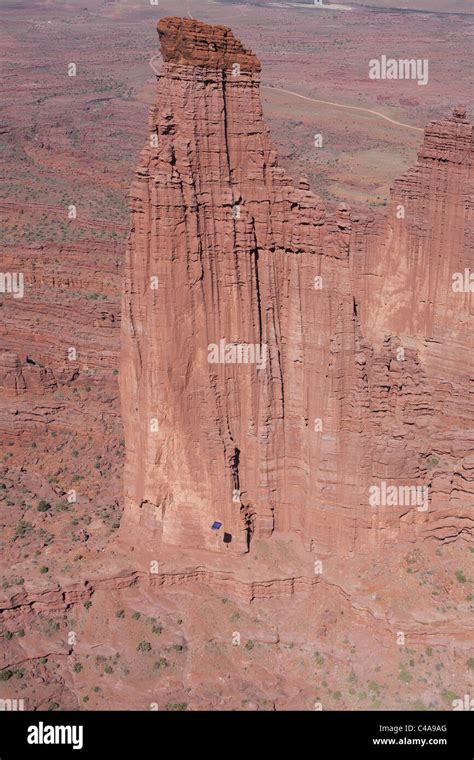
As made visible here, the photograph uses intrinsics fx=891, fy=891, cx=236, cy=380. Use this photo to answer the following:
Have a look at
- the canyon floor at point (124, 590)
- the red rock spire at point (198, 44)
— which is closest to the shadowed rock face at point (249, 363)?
the red rock spire at point (198, 44)

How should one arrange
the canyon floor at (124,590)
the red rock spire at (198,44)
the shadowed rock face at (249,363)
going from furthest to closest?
the shadowed rock face at (249,363)
the canyon floor at (124,590)
the red rock spire at (198,44)

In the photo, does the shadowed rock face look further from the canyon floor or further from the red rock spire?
the canyon floor

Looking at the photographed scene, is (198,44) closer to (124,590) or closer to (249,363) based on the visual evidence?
(249,363)

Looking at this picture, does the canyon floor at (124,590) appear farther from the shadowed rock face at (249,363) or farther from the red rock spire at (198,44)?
the red rock spire at (198,44)

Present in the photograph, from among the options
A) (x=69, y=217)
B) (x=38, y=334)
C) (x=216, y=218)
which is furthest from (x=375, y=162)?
(x=216, y=218)

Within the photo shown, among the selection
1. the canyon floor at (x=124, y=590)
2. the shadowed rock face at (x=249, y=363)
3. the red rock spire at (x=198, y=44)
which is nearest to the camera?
the red rock spire at (x=198, y=44)

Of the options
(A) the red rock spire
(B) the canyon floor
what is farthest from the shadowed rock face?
(B) the canyon floor

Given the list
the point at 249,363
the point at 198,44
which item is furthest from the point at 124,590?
the point at 198,44

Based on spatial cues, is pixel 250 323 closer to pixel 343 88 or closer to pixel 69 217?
pixel 69 217
